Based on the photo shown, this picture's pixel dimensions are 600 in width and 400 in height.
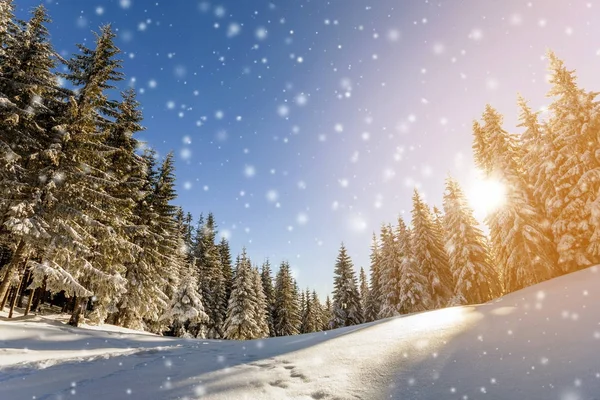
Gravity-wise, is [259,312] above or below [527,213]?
below

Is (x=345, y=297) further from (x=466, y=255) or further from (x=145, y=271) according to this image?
(x=145, y=271)

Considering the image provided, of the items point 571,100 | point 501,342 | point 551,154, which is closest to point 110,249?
point 501,342

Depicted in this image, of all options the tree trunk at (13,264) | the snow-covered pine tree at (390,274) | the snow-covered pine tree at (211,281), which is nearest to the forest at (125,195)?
the tree trunk at (13,264)

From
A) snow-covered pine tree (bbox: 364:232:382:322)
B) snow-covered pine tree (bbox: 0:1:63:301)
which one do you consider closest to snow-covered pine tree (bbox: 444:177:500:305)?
snow-covered pine tree (bbox: 364:232:382:322)

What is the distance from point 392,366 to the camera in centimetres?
578

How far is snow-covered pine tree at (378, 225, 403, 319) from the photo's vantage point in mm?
33469

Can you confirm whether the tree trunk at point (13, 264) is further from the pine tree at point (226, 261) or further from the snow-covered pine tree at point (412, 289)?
the pine tree at point (226, 261)

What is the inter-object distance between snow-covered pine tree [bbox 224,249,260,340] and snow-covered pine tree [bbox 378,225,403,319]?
50.5 ft

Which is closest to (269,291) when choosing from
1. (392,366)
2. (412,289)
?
(412,289)

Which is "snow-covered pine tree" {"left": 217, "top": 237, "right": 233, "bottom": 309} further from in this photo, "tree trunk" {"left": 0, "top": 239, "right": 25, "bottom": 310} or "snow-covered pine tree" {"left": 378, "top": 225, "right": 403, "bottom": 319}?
"tree trunk" {"left": 0, "top": 239, "right": 25, "bottom": 310}

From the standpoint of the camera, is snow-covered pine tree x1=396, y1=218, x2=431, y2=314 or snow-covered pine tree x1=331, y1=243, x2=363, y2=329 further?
snow-covered pine tree x1=331, y1=243, x2=363, y2=329

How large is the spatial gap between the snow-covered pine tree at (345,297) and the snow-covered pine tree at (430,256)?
42.5ft

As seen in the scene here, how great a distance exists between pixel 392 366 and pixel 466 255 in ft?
76.7

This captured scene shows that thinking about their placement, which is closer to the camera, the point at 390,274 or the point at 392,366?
the point at 392,366
